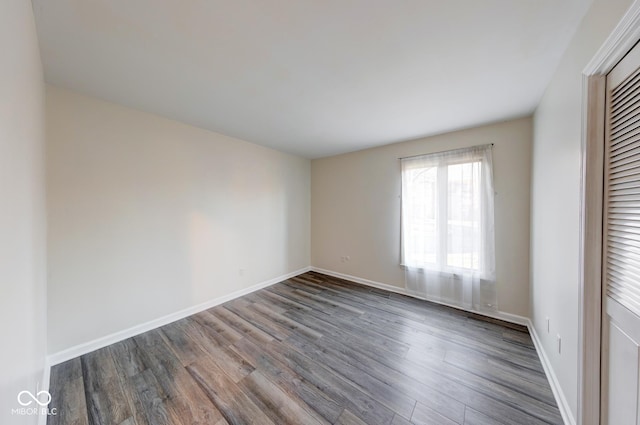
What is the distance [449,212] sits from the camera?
2867 mm

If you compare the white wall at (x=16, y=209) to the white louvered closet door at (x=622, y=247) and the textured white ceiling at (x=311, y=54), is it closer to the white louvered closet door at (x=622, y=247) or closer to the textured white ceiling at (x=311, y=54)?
the textured white ceiling at (x=311, y=54)

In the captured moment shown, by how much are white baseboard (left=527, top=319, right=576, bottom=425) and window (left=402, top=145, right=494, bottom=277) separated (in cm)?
79

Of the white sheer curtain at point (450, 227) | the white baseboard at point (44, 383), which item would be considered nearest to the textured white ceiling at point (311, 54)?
the white sheer curtain at point (450, 227)

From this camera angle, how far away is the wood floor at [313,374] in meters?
1.43

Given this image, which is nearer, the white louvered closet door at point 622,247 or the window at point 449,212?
the white louvered closet door at point 622,247

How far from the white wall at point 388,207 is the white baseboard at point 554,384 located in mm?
571

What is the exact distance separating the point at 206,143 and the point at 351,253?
9.56 ft

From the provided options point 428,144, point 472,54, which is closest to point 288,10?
point 472,54

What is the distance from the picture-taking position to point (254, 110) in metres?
2.30

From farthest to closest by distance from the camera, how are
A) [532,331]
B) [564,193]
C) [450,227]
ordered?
[450,227] < [532,331] < [564,193]

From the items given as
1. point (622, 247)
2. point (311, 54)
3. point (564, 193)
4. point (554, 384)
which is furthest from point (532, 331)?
point (311, 54)

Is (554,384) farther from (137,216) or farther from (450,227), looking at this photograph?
(137,216)

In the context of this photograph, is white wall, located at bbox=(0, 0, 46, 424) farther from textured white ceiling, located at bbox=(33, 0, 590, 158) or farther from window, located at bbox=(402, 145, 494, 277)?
window, located at bbox=(402, 145, 494, 277)

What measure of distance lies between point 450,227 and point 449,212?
7.9 inches
